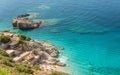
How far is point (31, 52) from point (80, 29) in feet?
85.7

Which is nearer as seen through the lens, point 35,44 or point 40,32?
point 35,44

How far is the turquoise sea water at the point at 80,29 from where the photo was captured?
182 feet

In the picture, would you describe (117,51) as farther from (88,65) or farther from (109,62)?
(88,65)

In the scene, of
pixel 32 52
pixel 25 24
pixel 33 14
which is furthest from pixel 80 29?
pixel 33 14

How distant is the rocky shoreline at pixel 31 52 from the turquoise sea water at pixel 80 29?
2.89 meters

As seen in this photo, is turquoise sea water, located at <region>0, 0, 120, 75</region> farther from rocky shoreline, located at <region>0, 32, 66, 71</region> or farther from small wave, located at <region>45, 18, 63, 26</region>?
rocky shoreline, located at <region>0, 32, 66, 71</region>

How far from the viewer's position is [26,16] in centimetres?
10088

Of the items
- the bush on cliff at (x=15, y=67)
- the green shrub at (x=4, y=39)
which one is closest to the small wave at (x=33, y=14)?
the green shrub at (x=4, y=39)

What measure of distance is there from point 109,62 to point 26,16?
178 feet

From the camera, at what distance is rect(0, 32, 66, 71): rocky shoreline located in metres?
54.7

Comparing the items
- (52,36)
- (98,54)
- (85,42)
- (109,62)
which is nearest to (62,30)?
(52,36)

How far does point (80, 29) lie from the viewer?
7969cm

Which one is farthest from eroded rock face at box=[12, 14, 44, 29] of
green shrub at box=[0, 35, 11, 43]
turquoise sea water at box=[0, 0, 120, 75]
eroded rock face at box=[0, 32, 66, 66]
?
green shrub at box=[0, 35, 11, 43]

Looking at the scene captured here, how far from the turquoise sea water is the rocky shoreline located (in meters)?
2.89
